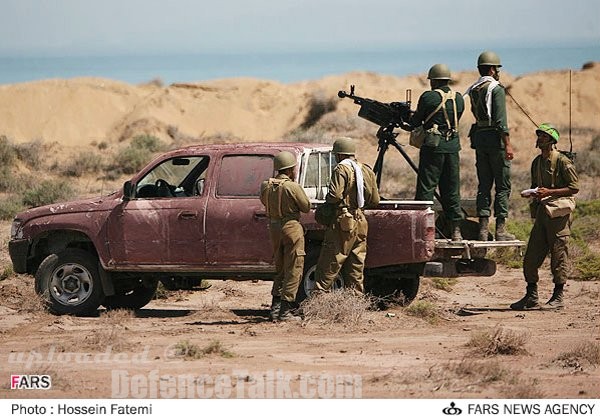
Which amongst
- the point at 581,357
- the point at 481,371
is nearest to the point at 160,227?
the point at 481,371

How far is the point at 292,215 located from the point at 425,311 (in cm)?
181

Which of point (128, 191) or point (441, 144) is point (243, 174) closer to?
point (128, 191)

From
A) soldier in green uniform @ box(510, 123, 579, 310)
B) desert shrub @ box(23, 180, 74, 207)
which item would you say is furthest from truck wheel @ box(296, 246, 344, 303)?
desert shrub @ box(23, 180, 74, 207)

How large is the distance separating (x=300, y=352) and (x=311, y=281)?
1988 millimetres

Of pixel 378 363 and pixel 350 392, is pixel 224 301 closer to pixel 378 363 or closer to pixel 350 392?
pixel 378 363

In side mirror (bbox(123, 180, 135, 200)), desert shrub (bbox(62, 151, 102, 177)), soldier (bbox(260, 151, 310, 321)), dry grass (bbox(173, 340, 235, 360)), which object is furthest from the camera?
desert shrub (bbox(62, 151, 102, 177))

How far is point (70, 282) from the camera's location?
13.7 meters

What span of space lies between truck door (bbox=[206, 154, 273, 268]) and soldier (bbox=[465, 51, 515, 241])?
2.39 metres

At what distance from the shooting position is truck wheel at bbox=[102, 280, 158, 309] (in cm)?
1444

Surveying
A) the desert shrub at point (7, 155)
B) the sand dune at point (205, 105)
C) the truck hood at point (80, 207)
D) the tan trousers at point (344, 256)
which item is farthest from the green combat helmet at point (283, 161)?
the sand dune at point (205, 105)

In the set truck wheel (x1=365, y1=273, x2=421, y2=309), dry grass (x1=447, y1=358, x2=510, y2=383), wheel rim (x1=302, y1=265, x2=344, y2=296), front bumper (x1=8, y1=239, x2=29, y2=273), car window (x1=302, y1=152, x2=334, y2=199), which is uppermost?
car window (x1=302, y1=152, x2=334, y2=199)

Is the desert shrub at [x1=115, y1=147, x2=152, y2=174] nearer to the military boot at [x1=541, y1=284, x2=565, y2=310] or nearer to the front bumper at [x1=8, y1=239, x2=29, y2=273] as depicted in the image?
the front bumper at [x1=8, y1=239, x2=29, y2=273]

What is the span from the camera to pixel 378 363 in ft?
34.8

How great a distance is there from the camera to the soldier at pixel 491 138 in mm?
13516
